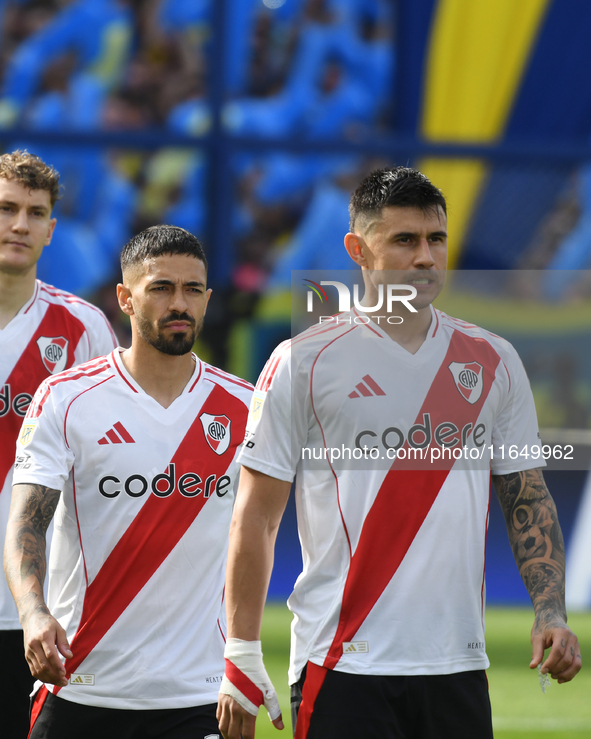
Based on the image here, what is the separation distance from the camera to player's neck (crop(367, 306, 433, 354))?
328cm

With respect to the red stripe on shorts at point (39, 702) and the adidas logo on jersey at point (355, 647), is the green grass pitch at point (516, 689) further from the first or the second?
the adidas logo on jersey at point (355, 647)

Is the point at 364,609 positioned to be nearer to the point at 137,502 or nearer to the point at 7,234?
the point at 137,502

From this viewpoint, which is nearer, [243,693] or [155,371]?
[243,693]

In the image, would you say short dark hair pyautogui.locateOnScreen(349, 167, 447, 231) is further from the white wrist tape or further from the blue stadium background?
the blue stadium background

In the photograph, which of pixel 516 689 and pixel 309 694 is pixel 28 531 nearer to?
pixel 309 694

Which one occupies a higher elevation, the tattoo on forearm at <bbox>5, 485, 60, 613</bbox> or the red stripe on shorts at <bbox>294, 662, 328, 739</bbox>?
the tattoo on forearm at <bbox>5, 485, 60, 613</bbox>

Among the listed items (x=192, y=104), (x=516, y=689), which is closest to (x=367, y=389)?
(x=516, y=689)

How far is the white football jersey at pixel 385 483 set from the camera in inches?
118

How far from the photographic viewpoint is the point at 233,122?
11.6 meters

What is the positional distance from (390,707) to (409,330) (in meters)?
1.09

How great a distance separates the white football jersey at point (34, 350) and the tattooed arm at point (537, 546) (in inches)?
70.5

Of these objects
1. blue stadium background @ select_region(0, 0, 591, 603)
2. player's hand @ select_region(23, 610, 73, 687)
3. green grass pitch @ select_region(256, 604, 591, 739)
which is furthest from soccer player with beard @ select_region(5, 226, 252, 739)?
blue stadium background @ select_region(0, 0, 591, 603)

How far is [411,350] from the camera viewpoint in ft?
10.7

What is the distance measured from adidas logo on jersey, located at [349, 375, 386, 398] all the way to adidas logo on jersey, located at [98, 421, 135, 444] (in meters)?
0.78
